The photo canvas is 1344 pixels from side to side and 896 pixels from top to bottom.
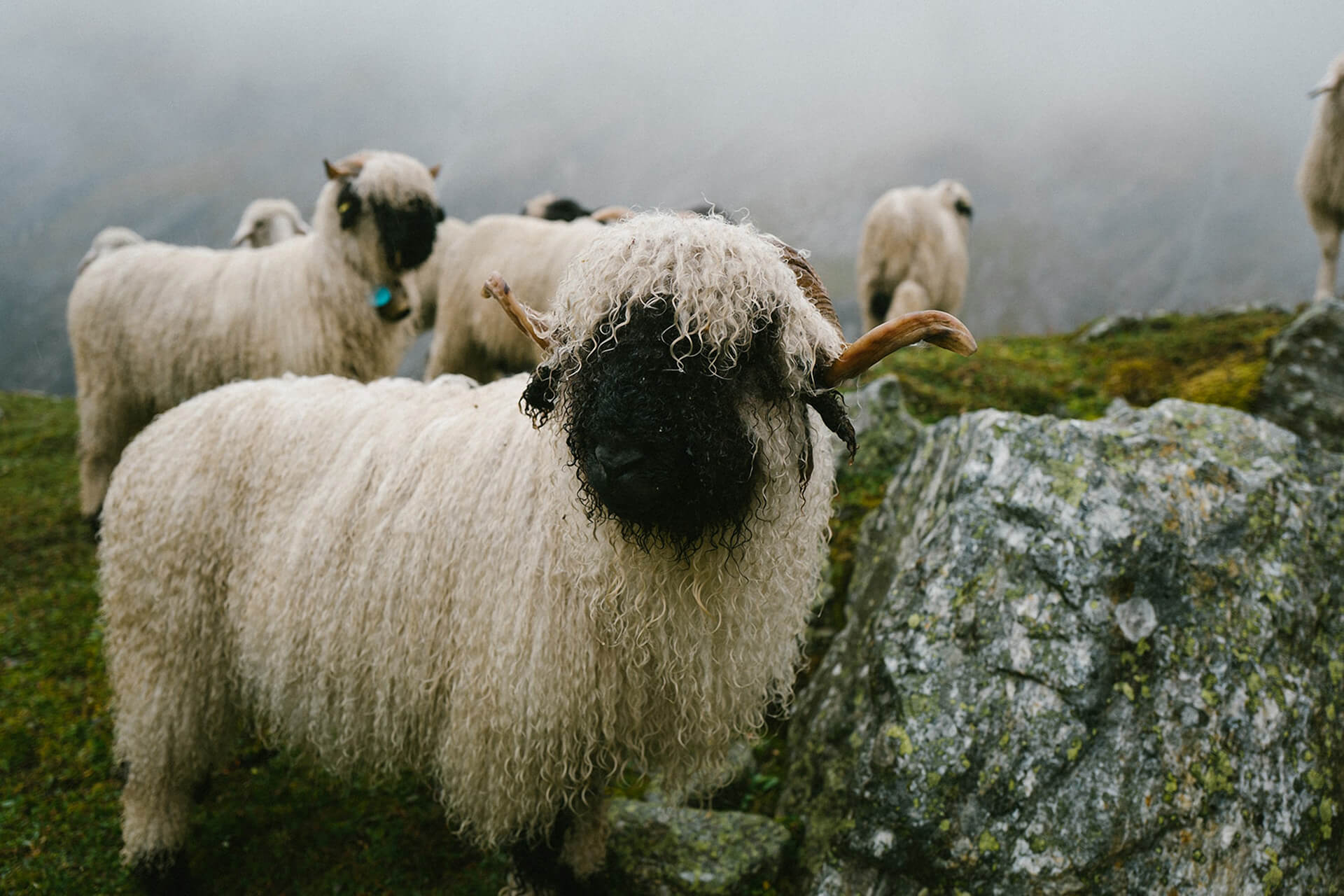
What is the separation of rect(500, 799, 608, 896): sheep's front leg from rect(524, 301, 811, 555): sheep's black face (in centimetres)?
182

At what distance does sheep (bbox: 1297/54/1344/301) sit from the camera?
Answer: 8.48 meters

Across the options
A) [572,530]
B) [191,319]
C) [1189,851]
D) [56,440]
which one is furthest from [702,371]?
[56,440]

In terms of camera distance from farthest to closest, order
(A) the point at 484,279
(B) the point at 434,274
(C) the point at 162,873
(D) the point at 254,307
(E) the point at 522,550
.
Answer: (B) the point at 434,274 → (A) the point at 484,279 → (D) the point at 254,307 → (C) the point at 162,873 → (E) the point at 522,550

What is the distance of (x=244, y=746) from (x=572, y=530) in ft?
13.9

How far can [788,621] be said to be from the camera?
3.23m

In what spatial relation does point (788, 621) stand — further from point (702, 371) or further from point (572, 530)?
point (702, 371)

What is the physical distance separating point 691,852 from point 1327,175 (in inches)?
407

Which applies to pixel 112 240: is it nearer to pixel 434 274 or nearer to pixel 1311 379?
pixel 434 274

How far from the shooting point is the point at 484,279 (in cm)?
990

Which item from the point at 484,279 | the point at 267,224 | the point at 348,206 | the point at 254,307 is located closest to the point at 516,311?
the point at 348,206

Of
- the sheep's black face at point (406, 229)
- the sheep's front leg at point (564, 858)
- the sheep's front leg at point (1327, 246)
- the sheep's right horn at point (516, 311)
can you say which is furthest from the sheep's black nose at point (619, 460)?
the sheep's front leg at point (1327, 246)

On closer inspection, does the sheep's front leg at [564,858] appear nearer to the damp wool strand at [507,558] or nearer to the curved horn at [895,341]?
the damp wool strand at [507,558]

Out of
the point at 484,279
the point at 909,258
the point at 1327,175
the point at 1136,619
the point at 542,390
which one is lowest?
the point at 1136,619

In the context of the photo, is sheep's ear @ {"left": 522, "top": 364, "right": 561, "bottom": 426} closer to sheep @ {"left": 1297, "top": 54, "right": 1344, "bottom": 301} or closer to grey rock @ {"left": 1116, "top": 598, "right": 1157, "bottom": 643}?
grey rock @ {"left": 1116, "top": 598, "right": 1157, "bottom": 643}
